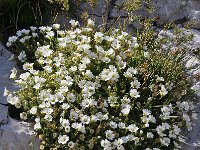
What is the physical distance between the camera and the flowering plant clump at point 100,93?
4.14 meters

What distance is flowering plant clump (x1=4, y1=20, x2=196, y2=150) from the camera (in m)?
4.14

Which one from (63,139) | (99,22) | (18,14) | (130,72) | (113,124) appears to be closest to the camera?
(63,139)

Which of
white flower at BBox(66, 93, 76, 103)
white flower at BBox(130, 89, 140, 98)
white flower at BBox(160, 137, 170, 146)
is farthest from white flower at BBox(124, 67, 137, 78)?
white flower at BBox(160, 137, 170, 146)

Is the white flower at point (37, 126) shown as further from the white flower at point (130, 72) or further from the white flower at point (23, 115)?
the white flower at point (130, 72)

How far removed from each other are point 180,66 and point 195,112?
498 mm

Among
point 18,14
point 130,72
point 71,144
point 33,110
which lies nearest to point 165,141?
point 130,72

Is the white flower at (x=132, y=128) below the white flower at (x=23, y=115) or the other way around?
below

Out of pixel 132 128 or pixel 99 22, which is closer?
pixel 132 128

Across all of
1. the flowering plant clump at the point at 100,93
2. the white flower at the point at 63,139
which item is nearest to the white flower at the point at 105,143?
the flowering plant clump at the point at 100,93

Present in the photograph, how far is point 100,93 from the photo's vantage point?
14.5 ft

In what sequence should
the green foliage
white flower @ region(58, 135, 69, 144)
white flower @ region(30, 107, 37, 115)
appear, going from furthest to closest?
the green foliage, white flower @ region(30, 107, 37, 115), white flower @ region(58, 135, 69, 144)

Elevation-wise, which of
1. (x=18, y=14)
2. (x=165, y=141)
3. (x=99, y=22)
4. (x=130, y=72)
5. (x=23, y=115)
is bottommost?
(x=165, y=141)

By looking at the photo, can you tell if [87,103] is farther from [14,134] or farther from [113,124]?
[14,134]

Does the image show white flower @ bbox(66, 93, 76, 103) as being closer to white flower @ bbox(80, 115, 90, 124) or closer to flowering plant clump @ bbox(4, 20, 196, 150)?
flowering plant clump @ bbox(4, 20, 196, 150)
